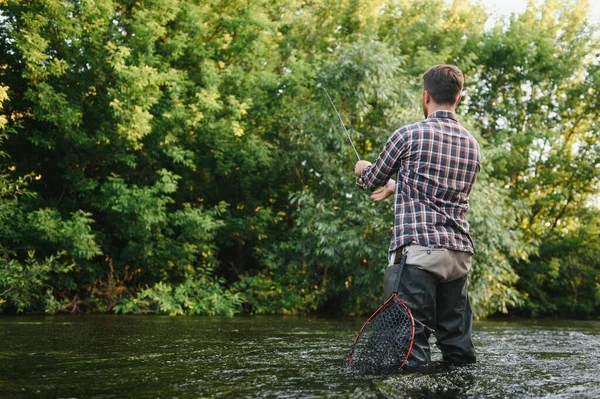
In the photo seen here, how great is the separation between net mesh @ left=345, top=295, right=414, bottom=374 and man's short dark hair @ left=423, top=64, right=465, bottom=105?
1.26 metres

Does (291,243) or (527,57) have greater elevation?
(527,57)

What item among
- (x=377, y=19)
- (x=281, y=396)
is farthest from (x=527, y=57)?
(x=281, y=396)

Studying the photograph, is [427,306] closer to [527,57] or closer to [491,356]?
[491,356]

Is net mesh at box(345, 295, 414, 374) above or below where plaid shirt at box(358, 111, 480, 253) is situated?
below

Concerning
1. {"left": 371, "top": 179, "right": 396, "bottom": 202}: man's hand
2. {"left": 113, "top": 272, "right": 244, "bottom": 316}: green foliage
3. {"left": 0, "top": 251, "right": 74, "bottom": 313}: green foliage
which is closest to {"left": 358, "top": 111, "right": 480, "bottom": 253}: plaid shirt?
{"left": 371, "top": 179, "right": 396, "bottom": 202}: man's hand

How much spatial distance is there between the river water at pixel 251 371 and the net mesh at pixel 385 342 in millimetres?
127

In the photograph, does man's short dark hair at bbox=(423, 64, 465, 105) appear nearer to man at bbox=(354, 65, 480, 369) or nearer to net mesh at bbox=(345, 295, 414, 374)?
man at bbox=(354, 65, 480, 369)

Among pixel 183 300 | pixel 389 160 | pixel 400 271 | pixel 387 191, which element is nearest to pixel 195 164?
pixel 183 300

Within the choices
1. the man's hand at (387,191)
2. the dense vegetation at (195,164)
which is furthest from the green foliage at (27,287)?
the man's hand at (387,191)

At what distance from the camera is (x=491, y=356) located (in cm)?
445

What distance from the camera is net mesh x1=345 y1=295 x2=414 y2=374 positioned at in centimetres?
338

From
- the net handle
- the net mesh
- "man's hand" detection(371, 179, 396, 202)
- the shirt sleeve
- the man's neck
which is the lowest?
the net mesh

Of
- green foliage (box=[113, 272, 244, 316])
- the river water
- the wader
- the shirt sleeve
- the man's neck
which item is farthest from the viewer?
green foliage (box=[113, 272, 244, 316])

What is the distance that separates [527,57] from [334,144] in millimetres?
10077
